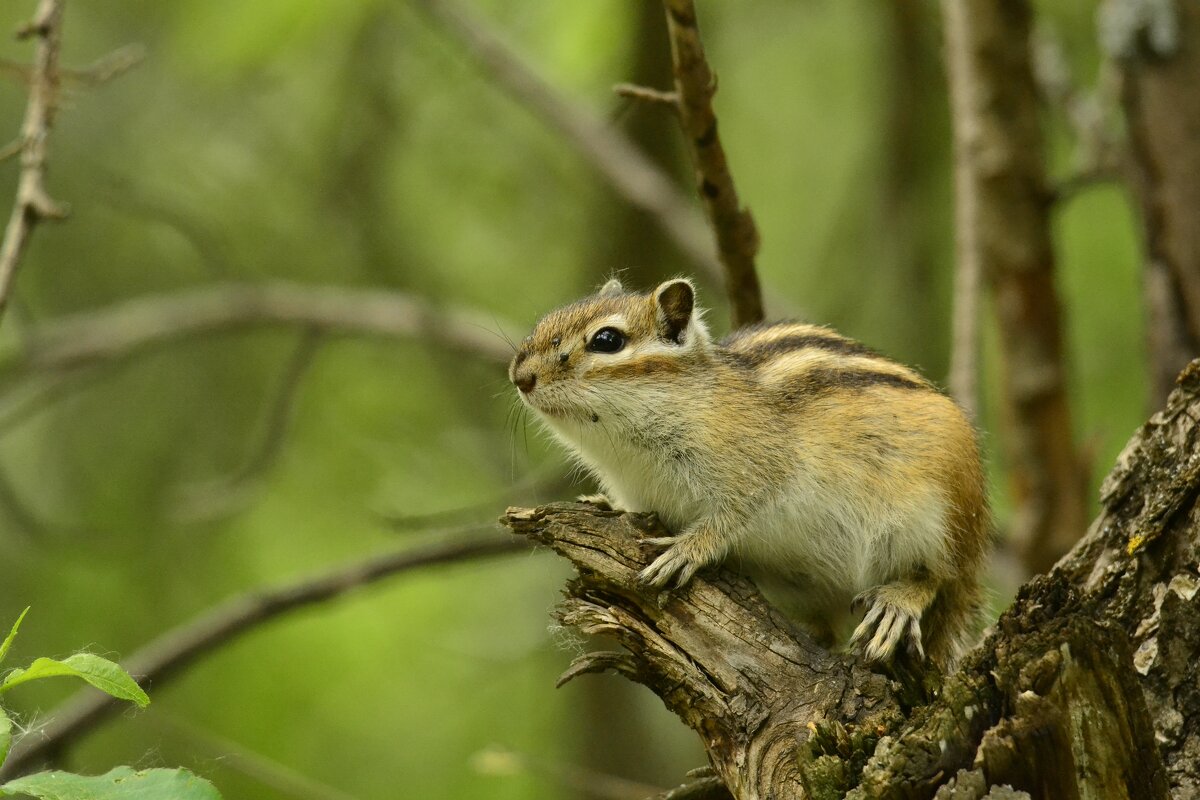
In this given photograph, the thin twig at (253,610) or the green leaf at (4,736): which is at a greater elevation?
the thin twig at (253,610)

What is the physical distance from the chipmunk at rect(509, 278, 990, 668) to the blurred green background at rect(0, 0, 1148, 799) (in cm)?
281

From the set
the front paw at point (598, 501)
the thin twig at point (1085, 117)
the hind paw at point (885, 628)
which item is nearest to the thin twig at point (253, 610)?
the front paw at point (598, 501)

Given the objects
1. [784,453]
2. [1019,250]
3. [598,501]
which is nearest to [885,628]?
[784,453]

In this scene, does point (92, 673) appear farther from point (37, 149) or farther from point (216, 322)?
point (216, 322)

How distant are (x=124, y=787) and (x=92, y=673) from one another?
0.64 ft

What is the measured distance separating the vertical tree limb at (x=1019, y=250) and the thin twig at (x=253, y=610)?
2.40 meters

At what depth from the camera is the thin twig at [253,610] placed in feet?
16.2

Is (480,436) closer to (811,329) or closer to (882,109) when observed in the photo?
(882,109)

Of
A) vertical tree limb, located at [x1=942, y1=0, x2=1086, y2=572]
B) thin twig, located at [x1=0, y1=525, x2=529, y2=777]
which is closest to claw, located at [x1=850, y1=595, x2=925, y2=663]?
thin twig, located at [x1=0, y1=525, x2=529, y2=777]

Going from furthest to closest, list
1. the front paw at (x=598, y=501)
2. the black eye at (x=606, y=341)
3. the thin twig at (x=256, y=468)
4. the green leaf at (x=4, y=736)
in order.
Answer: the thin twig at (x=256, y=468) < the black eye at (x=606, y=341) < the front paw at (x=598, y=501) < the green leaf at (x=4, y=736)

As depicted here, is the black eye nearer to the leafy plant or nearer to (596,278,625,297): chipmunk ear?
(596,278,625,297): chipmunk ear

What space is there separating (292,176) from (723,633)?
20.2ft

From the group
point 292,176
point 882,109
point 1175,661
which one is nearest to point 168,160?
point 292,176

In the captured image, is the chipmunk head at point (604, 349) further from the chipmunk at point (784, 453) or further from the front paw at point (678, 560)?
the front paw at point (678, 560)
